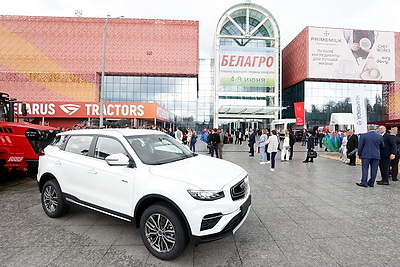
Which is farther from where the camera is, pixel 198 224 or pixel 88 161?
pixel 88 161

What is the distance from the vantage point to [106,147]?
356 cm

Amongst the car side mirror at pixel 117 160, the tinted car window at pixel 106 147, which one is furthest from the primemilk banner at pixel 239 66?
the car side mirror at pixel 117 160

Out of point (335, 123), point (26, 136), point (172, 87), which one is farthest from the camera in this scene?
point (172, 87)

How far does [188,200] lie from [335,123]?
2904cm

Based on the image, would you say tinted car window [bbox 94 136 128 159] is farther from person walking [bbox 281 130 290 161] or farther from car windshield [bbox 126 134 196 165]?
person walking [bbox 281 130 290 161]

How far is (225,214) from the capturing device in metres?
2.69

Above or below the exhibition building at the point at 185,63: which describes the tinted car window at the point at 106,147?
below

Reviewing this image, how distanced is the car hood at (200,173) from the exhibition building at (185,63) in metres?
31.6

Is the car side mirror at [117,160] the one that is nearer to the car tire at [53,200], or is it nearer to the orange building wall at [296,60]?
the car tire at [53,200]

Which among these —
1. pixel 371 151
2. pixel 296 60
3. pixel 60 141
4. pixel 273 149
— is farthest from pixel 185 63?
pixel 60 141

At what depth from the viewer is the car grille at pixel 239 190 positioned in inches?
113

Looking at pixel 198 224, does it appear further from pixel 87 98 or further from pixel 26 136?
pixel 87 98

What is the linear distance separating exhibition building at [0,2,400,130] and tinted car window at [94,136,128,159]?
3154 cm

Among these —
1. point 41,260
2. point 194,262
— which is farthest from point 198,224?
point 41,260
